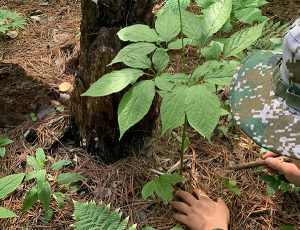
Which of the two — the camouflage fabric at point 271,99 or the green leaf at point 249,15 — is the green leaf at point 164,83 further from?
the green leaf at point 249,15

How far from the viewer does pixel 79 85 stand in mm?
2260

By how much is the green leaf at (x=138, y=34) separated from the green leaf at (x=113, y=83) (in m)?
0.15

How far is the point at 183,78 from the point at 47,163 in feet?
3.54

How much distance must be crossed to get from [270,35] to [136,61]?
1.60 m

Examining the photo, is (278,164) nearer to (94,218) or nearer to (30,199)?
(94,218)

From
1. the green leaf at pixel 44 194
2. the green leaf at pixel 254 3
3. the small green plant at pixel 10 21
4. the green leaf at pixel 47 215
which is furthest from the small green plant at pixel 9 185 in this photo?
the green leaf at pixel 254 3

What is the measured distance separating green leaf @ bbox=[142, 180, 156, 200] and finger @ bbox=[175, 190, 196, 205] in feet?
0.65

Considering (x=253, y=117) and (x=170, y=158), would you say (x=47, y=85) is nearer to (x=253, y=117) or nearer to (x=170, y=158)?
(x=170, y=158)

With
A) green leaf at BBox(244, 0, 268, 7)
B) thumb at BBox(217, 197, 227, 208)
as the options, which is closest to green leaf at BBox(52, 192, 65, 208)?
thumb at BBox(217, 197, 227, 208)

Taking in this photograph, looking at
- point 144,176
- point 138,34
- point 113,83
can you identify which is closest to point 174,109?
point 113,83

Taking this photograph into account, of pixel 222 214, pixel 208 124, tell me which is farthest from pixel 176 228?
pixel 208 124

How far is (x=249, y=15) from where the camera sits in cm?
288

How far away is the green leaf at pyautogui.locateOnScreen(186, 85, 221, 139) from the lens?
4.92 feet

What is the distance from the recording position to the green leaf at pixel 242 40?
1.76m
